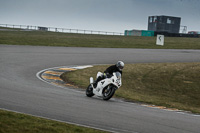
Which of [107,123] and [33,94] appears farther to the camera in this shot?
[33,94]

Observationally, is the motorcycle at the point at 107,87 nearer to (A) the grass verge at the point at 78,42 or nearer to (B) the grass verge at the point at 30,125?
(B) the grass verge at the point at 30,125

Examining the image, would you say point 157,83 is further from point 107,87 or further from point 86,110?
point 86,110

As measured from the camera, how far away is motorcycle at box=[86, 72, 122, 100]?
1225 cm

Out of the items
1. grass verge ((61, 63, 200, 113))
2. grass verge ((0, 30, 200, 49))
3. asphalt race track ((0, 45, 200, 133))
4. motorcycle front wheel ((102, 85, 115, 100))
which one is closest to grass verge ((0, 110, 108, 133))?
asphalt race track ((0, 45, 200, 133))

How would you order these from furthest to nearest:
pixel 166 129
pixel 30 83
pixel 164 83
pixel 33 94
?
pixel 164 83, pixel 30 83, pixel 33 94, pixel 166 129

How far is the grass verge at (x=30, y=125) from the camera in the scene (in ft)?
24.1

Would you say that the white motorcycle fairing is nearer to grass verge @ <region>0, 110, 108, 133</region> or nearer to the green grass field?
the green grass field

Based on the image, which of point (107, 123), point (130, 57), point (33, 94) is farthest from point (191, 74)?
point (107, 123)

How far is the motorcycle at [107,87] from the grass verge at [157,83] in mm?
1590

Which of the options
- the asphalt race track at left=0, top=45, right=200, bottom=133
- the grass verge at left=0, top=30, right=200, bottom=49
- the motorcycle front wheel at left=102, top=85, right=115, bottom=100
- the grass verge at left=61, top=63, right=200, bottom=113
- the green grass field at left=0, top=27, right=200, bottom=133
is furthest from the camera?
the grass verge at left=0, top=30, right=200, bottom=49

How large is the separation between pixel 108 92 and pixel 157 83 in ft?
22.4

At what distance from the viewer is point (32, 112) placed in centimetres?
949

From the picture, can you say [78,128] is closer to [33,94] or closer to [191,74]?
[33,94]

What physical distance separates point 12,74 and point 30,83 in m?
2.57
